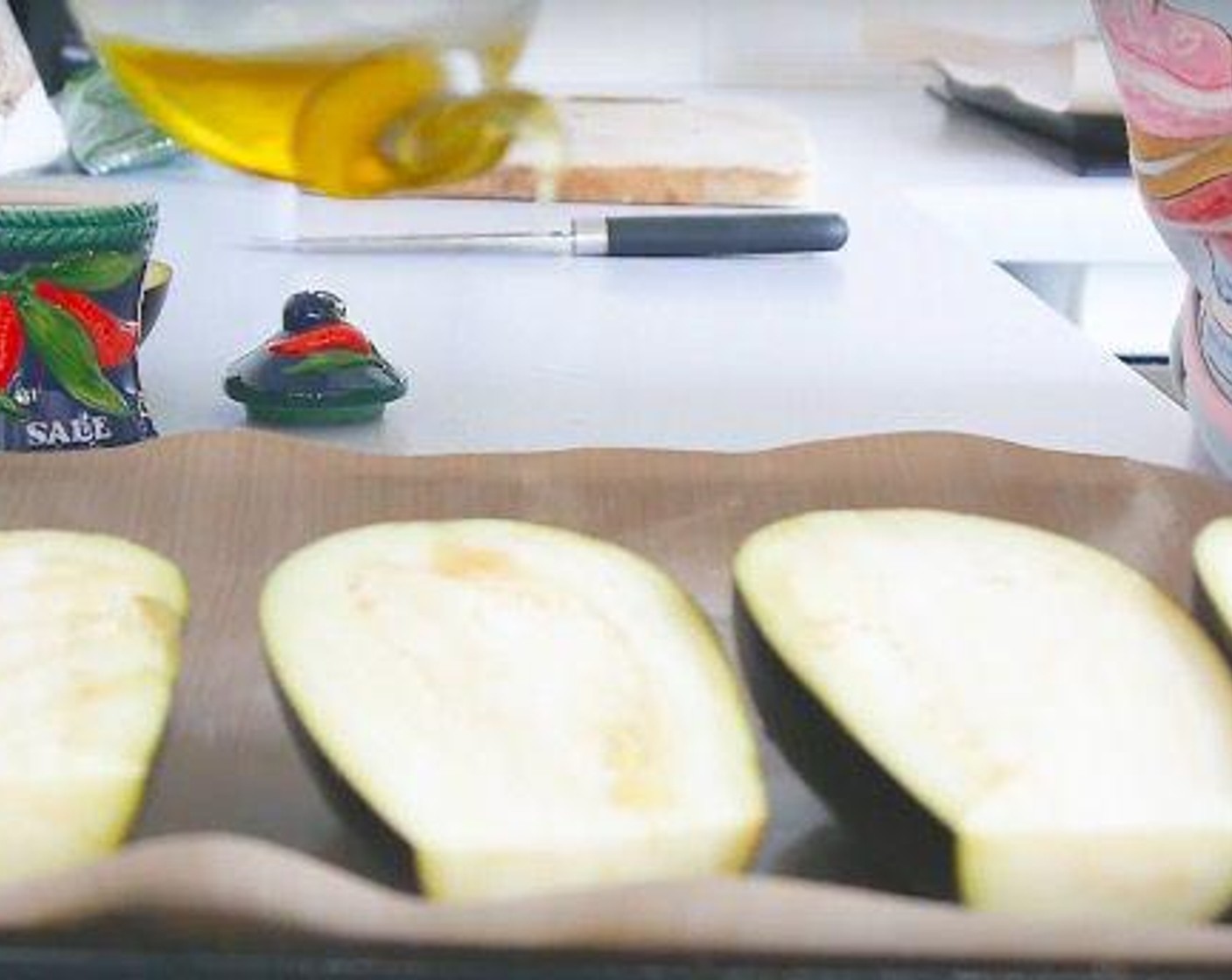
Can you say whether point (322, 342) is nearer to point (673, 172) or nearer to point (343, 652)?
point (343, 652)

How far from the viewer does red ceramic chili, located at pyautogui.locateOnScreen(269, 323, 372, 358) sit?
0.80m

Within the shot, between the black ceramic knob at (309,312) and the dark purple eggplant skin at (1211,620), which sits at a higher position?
the dark purple eggplant skin at (1211,620)

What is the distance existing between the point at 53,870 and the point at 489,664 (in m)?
0.11

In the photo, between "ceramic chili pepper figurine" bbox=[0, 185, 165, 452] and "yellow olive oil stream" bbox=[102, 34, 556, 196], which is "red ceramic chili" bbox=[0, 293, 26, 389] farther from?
"yellow olive oil stream" bbox=[102, 34, 556, 196]

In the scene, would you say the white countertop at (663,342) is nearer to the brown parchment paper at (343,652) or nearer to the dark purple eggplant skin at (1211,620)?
the brown parchment paper at (343,652)

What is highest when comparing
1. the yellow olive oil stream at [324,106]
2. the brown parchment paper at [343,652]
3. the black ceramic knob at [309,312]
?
the yellow olive oil stream at [324,106]

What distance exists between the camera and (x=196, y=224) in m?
1.18

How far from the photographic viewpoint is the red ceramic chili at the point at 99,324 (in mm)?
701

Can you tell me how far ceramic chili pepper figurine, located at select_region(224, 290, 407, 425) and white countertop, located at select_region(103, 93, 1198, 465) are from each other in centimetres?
1

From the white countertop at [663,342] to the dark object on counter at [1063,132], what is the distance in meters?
0.19

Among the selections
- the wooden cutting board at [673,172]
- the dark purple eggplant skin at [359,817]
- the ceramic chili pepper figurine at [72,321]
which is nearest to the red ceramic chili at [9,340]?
the ceramic chili pepper figurine at [72,321]

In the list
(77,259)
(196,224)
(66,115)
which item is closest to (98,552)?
(77,259)

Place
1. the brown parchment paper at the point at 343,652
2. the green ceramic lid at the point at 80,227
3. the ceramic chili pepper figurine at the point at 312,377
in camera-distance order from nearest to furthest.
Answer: the brown parchment paper at the point at 343,652 < the green ceramic lid at the point at 80,227 < the ceramic chili pepper figurine at the point at 312,377

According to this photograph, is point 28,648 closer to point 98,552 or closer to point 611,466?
point 98,552
